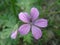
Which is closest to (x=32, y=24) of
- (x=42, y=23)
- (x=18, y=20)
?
(x=42, y=23)

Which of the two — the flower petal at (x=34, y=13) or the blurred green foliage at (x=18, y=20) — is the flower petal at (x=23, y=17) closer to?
the flower petal at (x=34, y=13)

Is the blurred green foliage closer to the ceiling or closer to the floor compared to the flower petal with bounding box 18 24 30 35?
closer to the floor

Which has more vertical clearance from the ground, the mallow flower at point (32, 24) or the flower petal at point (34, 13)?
the flower petal at point (34, 13)

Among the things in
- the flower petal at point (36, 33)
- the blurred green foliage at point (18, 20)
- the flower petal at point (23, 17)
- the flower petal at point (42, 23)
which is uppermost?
the flower petal at point (23, 17)

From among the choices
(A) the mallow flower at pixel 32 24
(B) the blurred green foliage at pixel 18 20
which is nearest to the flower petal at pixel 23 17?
(A) the mallow flower at pixel 32 24

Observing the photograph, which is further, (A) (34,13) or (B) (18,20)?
(B) (18,20)

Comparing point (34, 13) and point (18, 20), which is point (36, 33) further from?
point (18, 20)

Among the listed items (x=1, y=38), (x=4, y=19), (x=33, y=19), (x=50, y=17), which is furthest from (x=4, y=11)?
(x=33, y=19)

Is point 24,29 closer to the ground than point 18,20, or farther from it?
farther from it

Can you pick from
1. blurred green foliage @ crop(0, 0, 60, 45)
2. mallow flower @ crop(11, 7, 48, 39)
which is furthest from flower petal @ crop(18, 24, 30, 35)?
blurred green foliage @ crop(0, 0, 60, 45)

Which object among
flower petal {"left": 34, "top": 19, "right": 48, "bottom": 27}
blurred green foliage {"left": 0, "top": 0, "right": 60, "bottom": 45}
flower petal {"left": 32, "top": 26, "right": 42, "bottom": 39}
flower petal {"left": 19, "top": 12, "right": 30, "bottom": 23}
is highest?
flower petal {"left": 19, "top": 12, "right": 30, "bottom": 23}

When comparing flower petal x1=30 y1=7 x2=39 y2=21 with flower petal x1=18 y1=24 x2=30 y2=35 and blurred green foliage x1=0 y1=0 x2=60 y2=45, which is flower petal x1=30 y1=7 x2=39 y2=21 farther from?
blurred green foliage x1=0 y1=0 x2=60 y2=45

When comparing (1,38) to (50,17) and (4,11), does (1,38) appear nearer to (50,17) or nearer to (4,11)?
(4,11)
